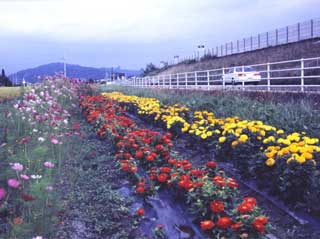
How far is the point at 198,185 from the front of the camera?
4.44 metres

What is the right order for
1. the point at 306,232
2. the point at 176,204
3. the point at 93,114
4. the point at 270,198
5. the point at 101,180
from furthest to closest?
the point at 93,114 < the point at 101,180 < the point at 270,198 < the point at 176,204 < the point at 306,232

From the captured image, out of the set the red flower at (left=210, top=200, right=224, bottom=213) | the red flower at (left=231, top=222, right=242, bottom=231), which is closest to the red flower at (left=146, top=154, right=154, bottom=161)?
the red flower at (left=210, top=200, right=224, bottom=213)

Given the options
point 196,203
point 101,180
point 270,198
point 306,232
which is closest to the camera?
point 196,203

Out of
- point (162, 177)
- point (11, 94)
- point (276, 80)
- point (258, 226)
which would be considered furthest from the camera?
point (276, 80)

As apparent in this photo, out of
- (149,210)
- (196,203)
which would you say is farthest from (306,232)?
(149,210)

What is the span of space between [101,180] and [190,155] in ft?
6.47

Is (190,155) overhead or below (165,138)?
below

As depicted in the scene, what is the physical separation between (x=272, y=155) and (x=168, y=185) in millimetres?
1166

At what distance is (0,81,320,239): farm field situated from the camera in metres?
4.16

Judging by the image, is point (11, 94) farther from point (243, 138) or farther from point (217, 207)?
point (217, 207)

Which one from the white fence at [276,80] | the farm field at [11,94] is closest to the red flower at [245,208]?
the white fence at [276,80]

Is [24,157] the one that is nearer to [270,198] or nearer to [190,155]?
[270,198]

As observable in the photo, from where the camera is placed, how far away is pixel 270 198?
5465mm

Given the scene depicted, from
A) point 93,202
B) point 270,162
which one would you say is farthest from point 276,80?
point 93,202
